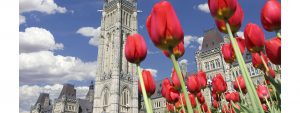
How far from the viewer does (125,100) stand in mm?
48531

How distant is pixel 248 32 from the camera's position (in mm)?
1641

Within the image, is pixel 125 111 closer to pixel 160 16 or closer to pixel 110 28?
pixel 110 28

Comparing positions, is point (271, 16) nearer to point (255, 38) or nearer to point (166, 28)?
point (255, 38)

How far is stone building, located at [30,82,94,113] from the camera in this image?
6081cm

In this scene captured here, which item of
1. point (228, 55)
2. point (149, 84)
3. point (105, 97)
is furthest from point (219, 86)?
point (105, 97)

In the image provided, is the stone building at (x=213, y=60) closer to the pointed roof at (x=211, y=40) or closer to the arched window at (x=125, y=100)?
the pointed roof at (x=211, y=40)

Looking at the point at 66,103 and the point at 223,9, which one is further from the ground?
the point at 223,9

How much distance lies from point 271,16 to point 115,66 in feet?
156

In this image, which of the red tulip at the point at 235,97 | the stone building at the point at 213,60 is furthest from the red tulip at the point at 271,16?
the stone building at the point at 213,60

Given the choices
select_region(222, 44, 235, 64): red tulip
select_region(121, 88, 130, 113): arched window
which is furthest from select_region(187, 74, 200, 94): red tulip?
select_region(121, 88, 130, 113): arched window

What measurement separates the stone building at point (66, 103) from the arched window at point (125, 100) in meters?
19.1

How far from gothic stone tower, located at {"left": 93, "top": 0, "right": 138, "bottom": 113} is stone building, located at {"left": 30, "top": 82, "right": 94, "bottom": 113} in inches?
570
